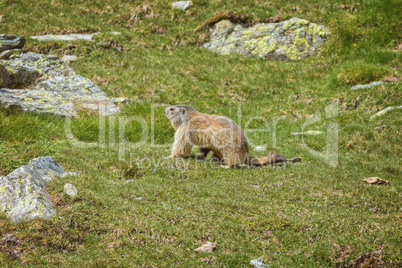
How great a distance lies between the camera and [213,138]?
40.6 feet

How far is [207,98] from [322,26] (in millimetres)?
8356

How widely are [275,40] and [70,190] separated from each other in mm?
17001

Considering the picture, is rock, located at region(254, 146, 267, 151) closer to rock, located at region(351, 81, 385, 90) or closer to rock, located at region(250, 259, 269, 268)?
rock, located at region(351, 81, 385, 90)

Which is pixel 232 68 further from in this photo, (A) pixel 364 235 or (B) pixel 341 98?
(A) pixel 364 235

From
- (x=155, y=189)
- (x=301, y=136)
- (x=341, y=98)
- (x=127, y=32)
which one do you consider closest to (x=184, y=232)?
(x=155, y=189)

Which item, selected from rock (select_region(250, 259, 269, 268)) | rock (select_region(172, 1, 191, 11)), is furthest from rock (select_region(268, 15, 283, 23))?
rock (select_region(250, 259, 269, 268))

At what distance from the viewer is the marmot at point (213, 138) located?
40.0ft

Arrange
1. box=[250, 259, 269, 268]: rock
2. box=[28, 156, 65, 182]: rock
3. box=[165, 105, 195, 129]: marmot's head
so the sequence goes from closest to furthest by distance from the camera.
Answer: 1. box=[250, 259, 269, 268]: rock
2. box=[28, 156, 65, 182]: rock
3. box=[165, 105, 195, 129]: marmot's head

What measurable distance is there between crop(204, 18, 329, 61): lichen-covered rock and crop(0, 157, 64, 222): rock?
53.6 feet

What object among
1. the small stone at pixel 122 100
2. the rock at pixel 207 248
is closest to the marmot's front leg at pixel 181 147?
the rock at pixel 207 248

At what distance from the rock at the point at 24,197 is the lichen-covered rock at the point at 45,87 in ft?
21.2

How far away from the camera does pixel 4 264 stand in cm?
655

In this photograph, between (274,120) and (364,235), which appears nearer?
(364,235)

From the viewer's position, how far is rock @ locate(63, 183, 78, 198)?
8750 mm
